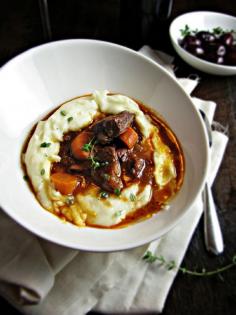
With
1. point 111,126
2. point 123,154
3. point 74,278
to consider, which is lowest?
point 74,278

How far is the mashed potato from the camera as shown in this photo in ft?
9.02

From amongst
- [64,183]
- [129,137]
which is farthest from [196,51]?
[64,183]

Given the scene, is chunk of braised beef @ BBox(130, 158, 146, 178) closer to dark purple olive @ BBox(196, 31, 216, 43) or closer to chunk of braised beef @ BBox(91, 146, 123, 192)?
chunk of braised beef @ BBox(91, 146, 123, 192)

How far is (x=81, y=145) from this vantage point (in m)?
3.01

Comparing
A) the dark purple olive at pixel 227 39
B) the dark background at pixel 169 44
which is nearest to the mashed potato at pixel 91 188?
the dark background at pixel 169 44

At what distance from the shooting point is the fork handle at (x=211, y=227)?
9.85 ft

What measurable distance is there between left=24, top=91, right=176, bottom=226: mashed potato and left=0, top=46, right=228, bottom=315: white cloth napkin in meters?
0.27

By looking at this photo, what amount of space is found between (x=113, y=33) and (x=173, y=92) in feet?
5.15

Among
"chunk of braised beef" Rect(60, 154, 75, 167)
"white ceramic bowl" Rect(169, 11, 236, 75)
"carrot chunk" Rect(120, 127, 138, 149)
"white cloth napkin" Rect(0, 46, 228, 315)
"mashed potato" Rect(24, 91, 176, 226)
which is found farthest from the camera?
"white ceramic bowl" Rect(169, 11, 236, 75)

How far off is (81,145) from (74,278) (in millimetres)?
956

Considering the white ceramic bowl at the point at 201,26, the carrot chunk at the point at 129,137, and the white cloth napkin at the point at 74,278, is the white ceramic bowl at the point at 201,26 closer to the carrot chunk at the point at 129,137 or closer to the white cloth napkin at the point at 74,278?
the carrot chunk at the point at 129,137

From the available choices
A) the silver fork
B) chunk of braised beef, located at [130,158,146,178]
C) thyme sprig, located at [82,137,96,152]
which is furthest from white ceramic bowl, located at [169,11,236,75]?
thyme sprig, located at [82,137,96,152]

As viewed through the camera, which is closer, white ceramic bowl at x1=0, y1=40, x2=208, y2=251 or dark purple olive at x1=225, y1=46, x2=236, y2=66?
white ceramic bowl at x1=0, y1=40, x2=208, y2=251

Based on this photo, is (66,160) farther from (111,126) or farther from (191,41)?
(191,41)
